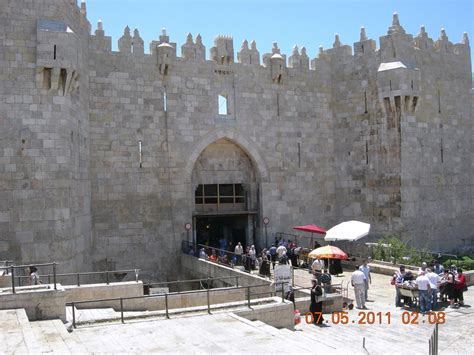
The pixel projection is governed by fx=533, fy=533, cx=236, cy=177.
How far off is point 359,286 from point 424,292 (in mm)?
1690

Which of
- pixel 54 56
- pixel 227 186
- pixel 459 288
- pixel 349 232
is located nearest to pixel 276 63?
pixel 227 186

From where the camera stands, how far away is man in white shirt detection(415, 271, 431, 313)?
14.1 metres

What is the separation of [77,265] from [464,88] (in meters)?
19.9

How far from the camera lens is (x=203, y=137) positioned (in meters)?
22.8

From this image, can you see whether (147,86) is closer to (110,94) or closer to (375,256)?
(110,94)

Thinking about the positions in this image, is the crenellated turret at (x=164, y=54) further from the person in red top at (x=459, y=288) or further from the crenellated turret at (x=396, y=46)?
the person in red top at (x=459, y=288)

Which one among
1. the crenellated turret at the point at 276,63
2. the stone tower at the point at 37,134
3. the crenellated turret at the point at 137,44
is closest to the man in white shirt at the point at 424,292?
the stone tower at the point at 37,134

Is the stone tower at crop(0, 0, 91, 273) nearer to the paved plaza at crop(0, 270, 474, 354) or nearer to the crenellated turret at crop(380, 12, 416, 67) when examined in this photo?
the paved plaza at crop(0, 270, 474, 354)

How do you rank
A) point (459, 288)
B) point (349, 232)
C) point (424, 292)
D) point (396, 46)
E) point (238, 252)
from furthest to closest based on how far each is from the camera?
point (396, 46)
point (238, 252)
point (349, 232)
point (459, 288)
point (424, 292)

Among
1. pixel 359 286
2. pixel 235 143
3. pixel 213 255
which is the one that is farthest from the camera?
pixel 235 143

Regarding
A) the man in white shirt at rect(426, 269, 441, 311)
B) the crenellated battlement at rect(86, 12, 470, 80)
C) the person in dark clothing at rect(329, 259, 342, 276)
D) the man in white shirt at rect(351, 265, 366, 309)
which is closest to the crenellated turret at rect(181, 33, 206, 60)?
the crenellated battlement at rect(86, 12, 470, 80)

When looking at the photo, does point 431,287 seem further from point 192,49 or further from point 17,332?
point 192,49

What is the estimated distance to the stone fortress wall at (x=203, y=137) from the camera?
16.8 m

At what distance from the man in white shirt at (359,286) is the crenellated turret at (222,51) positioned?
1227cm
